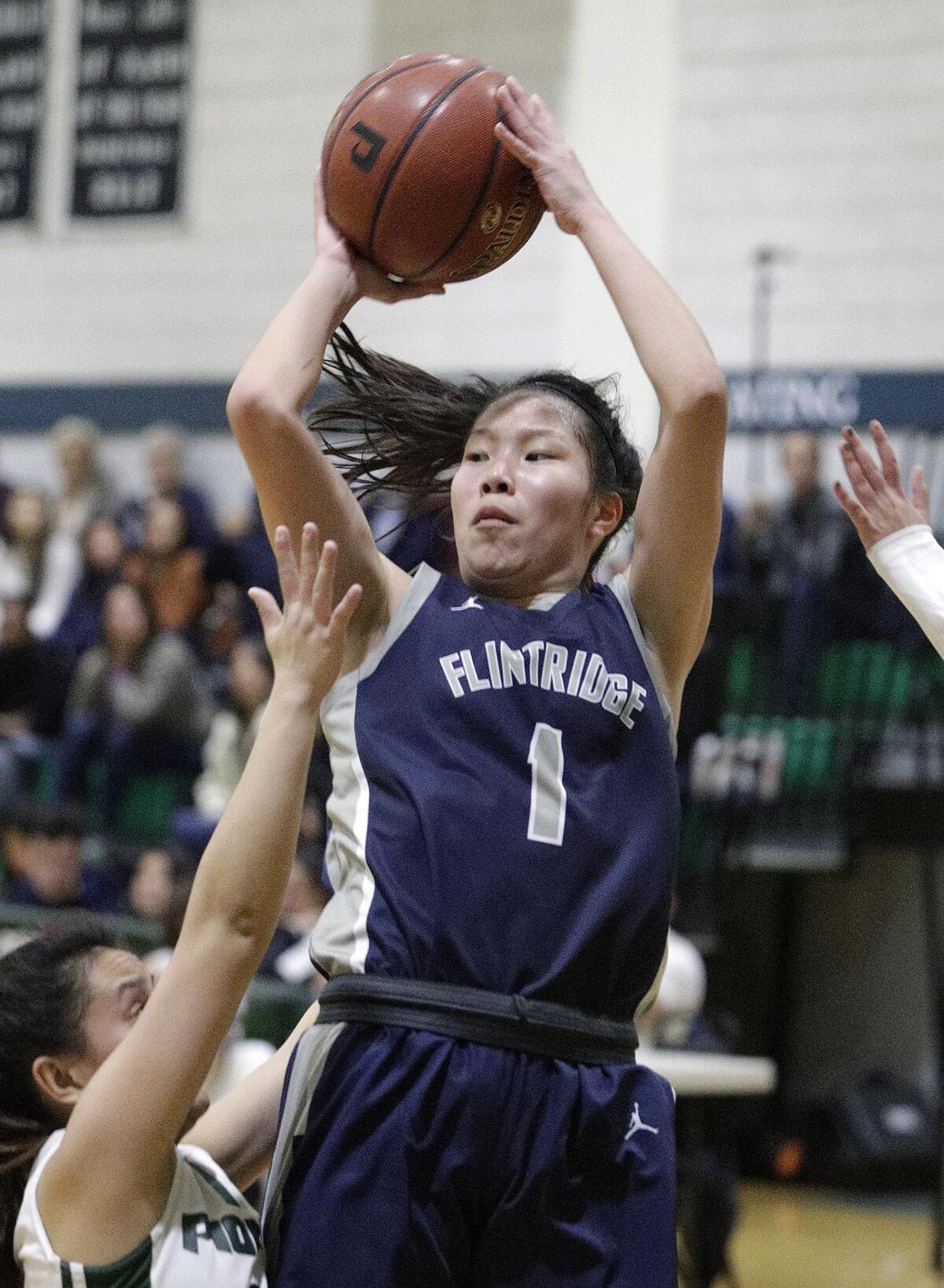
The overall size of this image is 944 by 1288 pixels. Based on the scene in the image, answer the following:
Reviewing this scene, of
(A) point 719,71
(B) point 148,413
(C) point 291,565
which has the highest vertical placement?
(A) point 719,71

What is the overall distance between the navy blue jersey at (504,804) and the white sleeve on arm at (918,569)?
2.05 ft

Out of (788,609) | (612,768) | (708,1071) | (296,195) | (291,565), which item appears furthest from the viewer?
(296,195)

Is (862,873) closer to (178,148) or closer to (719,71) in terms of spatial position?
(719,71)

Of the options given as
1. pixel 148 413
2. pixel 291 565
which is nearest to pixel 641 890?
pixel 291 565

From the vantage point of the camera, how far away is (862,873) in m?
8.98

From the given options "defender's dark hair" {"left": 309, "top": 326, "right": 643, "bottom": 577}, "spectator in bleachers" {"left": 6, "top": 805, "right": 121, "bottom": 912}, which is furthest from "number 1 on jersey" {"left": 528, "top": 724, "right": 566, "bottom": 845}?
"spectator in bleachers" {"left": 6, "top": 805, "right": 121, "bottom": 912}

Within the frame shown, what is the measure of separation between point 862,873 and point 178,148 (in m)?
5.82

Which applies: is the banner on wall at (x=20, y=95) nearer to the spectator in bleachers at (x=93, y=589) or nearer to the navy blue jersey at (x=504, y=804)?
the spectator in bleachers at (x=93, y=589)

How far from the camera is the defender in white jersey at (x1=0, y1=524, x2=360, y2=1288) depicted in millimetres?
1870

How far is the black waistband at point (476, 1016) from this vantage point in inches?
77.6

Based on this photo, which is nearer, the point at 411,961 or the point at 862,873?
the point at 411,961

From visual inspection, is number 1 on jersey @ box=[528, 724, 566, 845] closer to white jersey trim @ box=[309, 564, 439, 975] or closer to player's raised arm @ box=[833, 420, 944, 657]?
white jersey trim @ box=[309, 564, 439, 975]

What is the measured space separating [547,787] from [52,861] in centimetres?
559

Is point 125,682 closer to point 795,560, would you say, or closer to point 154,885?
point 154,885
